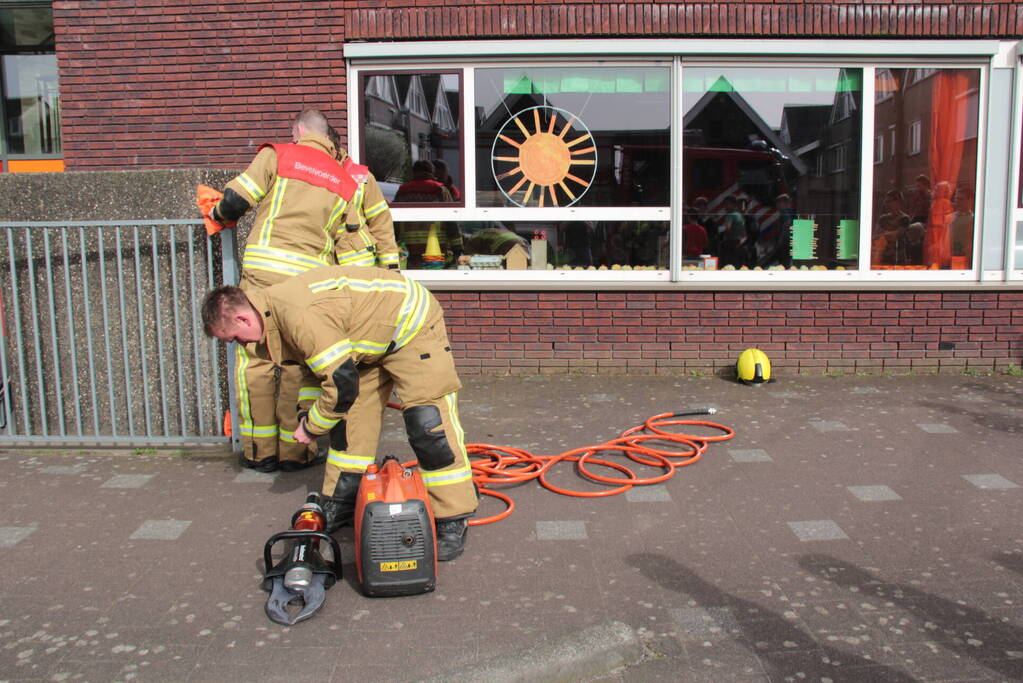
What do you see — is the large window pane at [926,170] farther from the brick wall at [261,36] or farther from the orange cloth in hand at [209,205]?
the orange cloth in hand at [209,205]

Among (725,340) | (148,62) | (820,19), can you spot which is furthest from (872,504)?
(148,62)

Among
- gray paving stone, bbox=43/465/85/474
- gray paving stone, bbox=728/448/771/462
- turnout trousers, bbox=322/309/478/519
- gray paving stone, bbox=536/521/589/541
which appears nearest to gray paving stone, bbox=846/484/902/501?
gray paving stone, bbox=728/448/771/462

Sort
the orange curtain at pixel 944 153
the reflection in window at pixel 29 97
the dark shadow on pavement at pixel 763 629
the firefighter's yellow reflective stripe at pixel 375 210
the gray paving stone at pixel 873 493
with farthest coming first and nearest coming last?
the reflection in window at pixel 29 97
the orange curtain at pixel 944 153
the firefighter's yellow reflective stripe at pixel 375 210
the gray paving stone at pixel 873 493
the dark shadow on pavement at pixel 763 629

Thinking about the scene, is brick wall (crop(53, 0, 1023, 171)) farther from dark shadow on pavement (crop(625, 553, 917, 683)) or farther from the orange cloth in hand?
dark shadow on pavement (crop(625, 553, 917, 683))

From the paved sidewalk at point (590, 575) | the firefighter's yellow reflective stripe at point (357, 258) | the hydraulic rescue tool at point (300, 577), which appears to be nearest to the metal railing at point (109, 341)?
the paved sidewalk at point (590, 575)

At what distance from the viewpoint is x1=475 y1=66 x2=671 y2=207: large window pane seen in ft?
24.5

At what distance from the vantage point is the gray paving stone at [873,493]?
14.6 ft

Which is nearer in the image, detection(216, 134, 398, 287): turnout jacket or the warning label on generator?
the warning label on generator

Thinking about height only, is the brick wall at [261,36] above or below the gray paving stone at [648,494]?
above

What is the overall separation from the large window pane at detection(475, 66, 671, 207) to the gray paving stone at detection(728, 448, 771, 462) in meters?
2.87

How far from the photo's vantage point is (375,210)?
5.45 metres

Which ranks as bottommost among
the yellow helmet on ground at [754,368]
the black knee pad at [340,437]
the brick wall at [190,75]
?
the yellow helmet on ground at [754,368]

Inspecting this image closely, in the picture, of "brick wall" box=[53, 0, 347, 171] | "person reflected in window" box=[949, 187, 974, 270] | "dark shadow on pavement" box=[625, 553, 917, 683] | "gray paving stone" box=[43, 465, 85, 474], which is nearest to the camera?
"dark shadow on pavement" box=[625, 553, 917, 683]

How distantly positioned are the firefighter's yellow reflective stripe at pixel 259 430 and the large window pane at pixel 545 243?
3.04 meters
